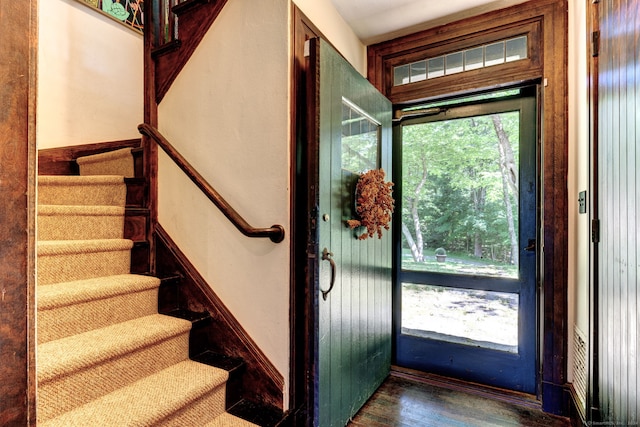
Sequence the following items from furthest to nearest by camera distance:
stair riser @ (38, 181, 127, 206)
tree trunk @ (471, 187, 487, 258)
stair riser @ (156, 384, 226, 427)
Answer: tree trunk @ (471, 187, 487, 258) < stair riser @ (38, 181, 127, 206) < stair riser @ (156, 384, 226, 427)

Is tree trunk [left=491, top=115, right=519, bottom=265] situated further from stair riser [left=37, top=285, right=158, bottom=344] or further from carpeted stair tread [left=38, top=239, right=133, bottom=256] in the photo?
carpeted stair tread [left=38, top=239, right=133, bottom=256]

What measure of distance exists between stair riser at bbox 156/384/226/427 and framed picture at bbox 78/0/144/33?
288 cm

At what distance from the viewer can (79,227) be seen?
1.82 m

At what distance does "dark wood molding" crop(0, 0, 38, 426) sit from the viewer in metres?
0.50

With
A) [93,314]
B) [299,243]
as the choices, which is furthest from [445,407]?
[93,314]

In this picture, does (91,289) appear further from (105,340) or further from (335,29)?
(335,29)

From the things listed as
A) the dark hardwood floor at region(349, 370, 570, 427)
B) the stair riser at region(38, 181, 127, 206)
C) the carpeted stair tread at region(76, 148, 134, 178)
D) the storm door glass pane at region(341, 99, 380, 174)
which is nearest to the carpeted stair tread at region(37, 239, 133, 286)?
the stair riser at region(38, 181, 127, 206)

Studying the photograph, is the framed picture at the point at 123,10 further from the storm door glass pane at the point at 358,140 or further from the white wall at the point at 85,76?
the storm door glass pane at the point at 358,140

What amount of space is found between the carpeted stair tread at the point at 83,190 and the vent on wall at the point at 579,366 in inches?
110

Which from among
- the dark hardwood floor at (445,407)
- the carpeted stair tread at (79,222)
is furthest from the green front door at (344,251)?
the carpeted stair tread at (79,222)

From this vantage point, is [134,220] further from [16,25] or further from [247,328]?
[16,25]

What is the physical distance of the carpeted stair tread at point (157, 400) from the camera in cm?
116

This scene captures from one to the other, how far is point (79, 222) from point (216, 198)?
903 mm

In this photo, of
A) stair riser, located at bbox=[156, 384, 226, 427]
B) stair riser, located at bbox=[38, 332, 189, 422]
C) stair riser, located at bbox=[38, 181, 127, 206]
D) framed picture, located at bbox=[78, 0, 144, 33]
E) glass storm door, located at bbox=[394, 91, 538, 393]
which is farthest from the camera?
framed picture, located at bbox=[78, 0, 144, 33]
